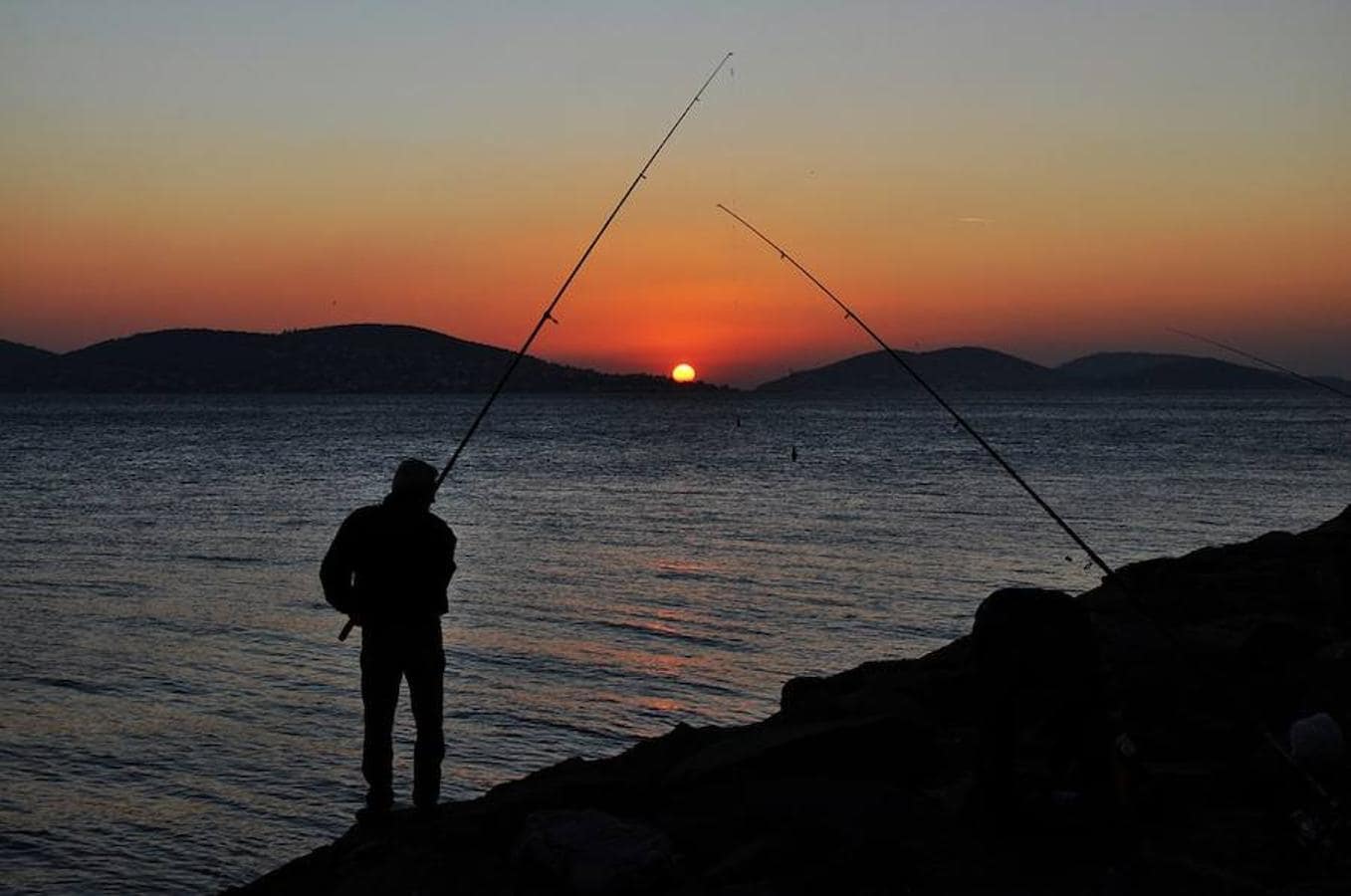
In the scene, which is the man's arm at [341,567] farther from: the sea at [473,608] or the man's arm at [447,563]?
the sea at [473,608]

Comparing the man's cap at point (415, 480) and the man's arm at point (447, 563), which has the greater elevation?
the man's cap at point (415, 480)

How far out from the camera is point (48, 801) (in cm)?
1022

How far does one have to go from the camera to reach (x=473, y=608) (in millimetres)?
19141

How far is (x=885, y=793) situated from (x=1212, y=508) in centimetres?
3376

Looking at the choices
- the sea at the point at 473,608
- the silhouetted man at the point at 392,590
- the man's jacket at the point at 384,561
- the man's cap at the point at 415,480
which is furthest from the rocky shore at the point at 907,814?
the sea at the point at 473,608

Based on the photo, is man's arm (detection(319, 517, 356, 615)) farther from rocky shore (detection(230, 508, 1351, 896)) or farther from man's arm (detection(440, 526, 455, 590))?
rocky shore (detection(230, 508, 1351, 896))

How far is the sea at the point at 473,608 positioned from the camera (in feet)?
34.1

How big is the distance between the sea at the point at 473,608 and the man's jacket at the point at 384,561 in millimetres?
3253

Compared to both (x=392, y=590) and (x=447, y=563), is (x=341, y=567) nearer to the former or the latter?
(x=392, y=590)

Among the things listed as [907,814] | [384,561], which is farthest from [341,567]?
[907,814]

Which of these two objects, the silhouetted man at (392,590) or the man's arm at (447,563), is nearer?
the silhouetted man at (392,590)

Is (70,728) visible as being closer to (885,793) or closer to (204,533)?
(885,793)

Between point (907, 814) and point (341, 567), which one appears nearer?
point (907, 814)

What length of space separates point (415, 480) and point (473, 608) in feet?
42.2
